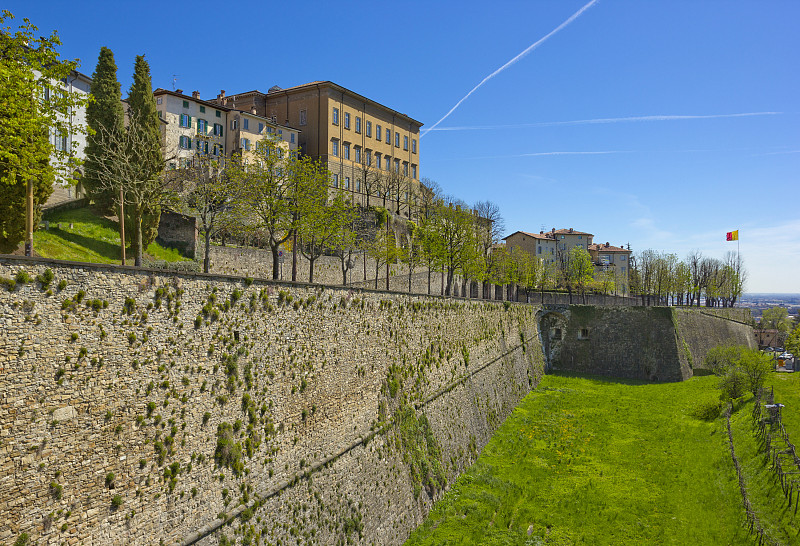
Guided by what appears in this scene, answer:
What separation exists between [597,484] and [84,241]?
29.2 meters

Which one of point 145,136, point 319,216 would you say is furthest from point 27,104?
point 145,136

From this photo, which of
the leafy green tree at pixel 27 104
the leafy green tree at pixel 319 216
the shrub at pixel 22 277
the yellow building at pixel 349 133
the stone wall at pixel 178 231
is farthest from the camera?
the yellow building at pixel 349 133

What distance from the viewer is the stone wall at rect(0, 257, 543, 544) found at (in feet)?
27.9

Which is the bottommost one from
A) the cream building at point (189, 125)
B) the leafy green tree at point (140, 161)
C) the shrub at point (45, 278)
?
the shrub at point (45, 278)

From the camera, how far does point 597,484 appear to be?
23594 millimetres

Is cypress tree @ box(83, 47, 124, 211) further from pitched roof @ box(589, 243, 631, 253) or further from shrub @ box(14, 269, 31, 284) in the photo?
pitched roof @ box(589, 243, 631, 253)

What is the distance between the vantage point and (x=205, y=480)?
1146 cm

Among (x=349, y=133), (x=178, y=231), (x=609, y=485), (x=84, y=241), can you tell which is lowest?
(x=609, y=485)

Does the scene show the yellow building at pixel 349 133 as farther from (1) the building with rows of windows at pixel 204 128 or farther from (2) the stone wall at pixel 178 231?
(2) the stone wall at pixel 178 231

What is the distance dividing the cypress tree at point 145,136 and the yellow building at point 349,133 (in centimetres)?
2069

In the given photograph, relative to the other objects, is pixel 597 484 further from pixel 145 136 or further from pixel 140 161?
pixel 145 136

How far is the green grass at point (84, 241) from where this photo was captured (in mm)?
25406

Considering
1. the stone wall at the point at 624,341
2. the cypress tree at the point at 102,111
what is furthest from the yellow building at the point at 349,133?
the cypress tree at the point at 102,111

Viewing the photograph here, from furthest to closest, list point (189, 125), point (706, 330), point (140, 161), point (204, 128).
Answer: point (706, 330)
point (204, 128)
point (189, 125)
point (140, 161)
